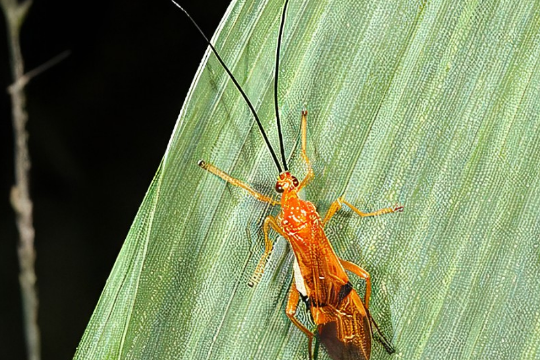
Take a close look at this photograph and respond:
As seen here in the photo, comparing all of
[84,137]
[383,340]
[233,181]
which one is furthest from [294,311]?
[84,137]

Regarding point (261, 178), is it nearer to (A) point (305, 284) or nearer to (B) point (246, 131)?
(B) point (246, 131)

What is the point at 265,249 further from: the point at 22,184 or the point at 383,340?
the point at 22,184

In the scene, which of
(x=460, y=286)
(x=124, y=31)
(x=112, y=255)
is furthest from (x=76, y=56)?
(x=460, y=286)

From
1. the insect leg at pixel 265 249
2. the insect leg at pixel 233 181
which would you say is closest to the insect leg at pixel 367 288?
the insect leg at pixel 265 249

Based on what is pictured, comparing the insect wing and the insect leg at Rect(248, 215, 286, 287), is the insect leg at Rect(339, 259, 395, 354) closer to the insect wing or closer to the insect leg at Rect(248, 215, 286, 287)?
the insect wing

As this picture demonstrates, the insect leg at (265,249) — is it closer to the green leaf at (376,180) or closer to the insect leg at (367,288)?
the green leaf at (376,180)
